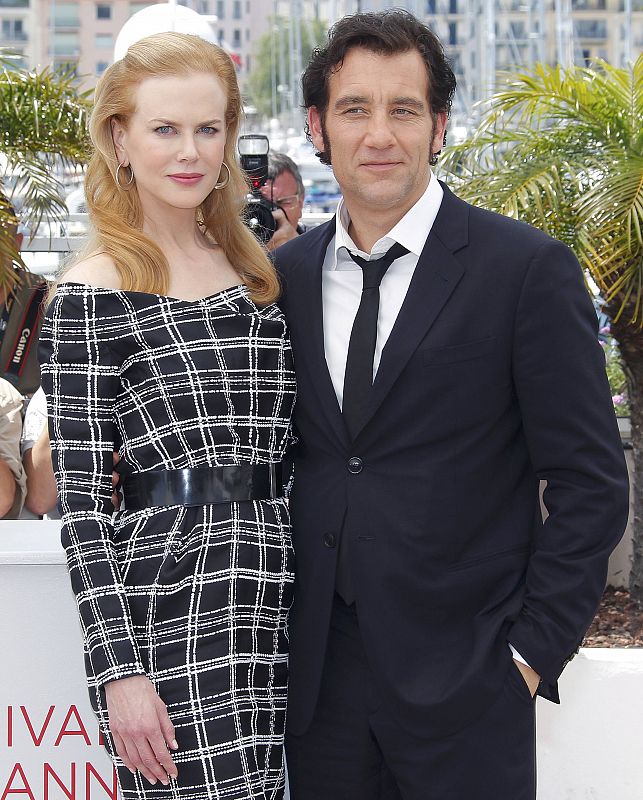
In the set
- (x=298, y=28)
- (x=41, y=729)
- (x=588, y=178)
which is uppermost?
(x=298, y=28)

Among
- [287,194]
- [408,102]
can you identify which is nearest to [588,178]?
[287,194]

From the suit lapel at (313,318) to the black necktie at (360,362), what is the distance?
0.10 feet

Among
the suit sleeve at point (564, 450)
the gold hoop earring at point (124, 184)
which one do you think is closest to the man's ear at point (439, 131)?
the suit sleeve at point (564, 450)

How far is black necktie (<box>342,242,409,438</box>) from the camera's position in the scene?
224 centimetres

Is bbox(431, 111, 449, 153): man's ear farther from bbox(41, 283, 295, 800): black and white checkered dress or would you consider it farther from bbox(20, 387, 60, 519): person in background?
bbox(20, 387, 60, 519): person in background

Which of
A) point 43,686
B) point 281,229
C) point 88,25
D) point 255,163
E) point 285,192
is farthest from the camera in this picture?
point 88,25

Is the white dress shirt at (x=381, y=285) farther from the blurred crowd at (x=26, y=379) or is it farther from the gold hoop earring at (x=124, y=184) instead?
the blurred crowd at (x=26, y=379)

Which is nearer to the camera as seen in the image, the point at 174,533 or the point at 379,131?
the point at 174,533

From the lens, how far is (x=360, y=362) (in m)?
2.25

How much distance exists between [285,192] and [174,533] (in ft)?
11.7

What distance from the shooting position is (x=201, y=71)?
89.9 inches

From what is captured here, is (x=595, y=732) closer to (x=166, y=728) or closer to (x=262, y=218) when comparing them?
(x=166, y=728)

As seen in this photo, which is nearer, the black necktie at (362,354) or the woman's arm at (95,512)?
the woman's arm at (95,512)

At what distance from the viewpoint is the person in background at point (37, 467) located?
3.47 metres
